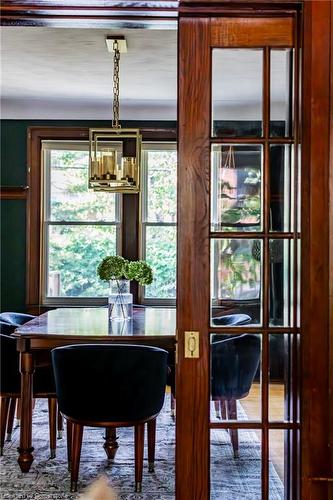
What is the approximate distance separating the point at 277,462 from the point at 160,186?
395 centimetres

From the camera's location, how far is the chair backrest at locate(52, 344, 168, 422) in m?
2.79

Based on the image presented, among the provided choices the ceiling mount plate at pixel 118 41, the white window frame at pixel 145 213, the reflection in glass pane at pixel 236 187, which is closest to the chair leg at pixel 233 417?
the reflection in glass pane at pixel 236 187

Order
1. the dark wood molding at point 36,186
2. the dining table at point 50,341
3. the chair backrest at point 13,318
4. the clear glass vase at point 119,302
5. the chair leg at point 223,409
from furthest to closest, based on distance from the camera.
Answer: the dark wood molding at point 36,186 → the chair backrest at point 13,318 → the clear glass vase at point 119,302 → the dining table at point 50,341 → the chair leg at point 223,409

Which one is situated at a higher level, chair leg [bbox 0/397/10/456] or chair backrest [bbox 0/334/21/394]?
chair backrest [bbox 0/334/21/394]

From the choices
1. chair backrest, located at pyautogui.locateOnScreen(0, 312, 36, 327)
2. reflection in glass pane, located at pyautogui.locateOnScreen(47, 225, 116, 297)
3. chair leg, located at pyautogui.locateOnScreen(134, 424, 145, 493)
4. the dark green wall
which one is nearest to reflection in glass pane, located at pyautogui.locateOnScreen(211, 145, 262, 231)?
chair leg, located at pyautogui.locateOnScreen(134, 424, 145, 493)

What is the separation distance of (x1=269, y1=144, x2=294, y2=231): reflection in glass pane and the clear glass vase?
181 cm

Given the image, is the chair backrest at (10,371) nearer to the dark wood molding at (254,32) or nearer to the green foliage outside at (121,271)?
the green foliage outside at (121,271)

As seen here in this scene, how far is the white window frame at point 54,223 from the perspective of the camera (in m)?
5.57

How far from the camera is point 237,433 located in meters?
2.03

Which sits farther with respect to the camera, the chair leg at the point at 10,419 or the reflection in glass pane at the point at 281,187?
the chair leg at the point at 10,419

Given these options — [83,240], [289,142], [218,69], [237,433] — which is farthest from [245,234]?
[83,240]

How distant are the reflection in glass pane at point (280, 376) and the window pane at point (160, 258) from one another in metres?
3.61

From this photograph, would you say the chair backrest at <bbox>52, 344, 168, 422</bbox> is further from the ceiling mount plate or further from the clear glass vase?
the ceiling mount plate

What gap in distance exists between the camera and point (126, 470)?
323 centimetres
